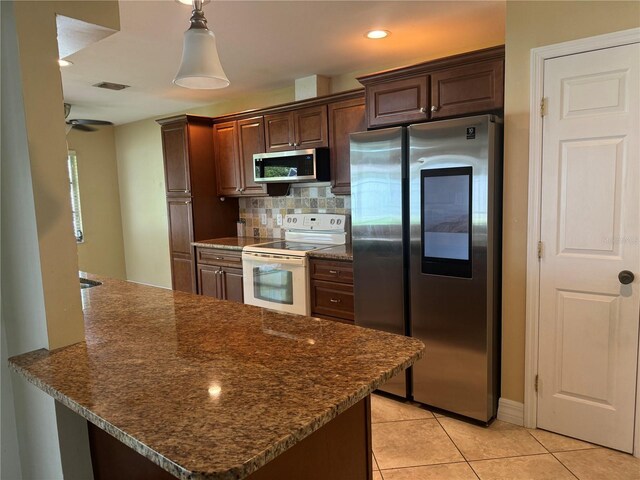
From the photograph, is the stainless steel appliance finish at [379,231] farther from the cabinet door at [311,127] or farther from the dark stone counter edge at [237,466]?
the dark stone counter edge at [237,466]

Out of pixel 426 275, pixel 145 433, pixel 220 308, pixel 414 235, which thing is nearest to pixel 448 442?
pixel 426 275

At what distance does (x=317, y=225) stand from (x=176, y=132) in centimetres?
176

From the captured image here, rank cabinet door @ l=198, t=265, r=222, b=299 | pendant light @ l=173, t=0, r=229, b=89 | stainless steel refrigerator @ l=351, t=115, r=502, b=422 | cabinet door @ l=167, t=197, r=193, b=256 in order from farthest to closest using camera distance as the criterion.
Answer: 1. cabinet door @ l=167, t=197, r=193, b=256
2. cabinet door @ l=198, t=265, r=222, b=299
3. stainless steel refrigerator @ l=351, t=115, r=502, b=422
4. pendant light @ l=173, t=0, r=229, b=89

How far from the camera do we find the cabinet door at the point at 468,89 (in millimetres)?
2520

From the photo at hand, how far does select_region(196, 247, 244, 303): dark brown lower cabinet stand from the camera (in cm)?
417

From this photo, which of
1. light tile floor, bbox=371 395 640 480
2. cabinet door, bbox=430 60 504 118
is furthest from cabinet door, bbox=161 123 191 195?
light tile floor, bbox=371 395 640 480

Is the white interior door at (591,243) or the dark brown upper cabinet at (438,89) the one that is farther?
the dark brown upper cabinet at (438,89)

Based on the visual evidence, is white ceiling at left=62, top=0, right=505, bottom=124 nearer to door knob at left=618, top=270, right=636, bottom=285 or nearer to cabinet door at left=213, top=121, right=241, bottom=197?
cabinet door at left=213, top=121, right=241, bottom=197

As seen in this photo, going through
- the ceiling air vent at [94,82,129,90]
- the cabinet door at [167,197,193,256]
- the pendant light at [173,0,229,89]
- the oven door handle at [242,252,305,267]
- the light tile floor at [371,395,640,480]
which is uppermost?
the ceiling air vent at [94,82,129,90]

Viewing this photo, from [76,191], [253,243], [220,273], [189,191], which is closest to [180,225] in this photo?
[189,191]

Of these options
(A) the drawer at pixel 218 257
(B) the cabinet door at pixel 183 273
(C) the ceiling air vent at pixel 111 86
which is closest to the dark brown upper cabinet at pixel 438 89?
(A) the drawer at pixel 218 257

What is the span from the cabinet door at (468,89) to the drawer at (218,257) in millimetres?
2256

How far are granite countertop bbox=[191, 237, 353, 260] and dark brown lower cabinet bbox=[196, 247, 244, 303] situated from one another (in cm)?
6

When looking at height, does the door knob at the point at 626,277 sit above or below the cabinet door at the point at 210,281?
above
